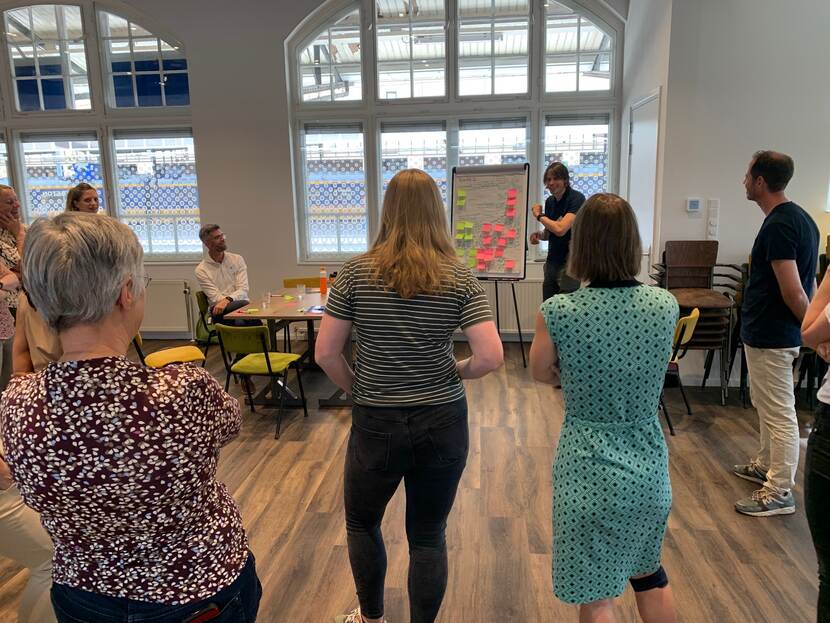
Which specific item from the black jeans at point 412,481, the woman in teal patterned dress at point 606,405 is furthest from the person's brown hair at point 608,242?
the black jeans at point 412,481

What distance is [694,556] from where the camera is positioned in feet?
8.13

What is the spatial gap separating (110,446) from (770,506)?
299 cm

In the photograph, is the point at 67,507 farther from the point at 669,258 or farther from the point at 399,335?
the point at 669,258

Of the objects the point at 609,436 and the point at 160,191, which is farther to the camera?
the point at 160,191

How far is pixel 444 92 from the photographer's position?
6188 millimetres

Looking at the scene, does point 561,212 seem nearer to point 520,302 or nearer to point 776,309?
point 520,302

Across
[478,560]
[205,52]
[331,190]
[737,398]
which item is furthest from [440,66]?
[478,560]

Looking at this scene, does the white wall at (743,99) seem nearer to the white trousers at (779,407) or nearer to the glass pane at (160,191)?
the white trousers at (779,407)

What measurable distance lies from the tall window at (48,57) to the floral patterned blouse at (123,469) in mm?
6851

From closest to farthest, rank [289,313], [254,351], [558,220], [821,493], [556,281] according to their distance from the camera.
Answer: [821,493] < [254,351] < [289,313] < [558,220] < [556,281]

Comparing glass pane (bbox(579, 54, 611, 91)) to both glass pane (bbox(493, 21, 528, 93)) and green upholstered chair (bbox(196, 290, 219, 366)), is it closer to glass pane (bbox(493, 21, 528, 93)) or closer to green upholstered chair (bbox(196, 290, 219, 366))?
glass pane (bbox(493, 21, 528, 93))

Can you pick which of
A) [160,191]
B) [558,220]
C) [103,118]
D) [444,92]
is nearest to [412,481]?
[558,220]

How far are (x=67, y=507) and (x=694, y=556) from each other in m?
2.45

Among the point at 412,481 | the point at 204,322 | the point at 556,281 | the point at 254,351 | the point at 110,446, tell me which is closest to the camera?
the point at 110,446
